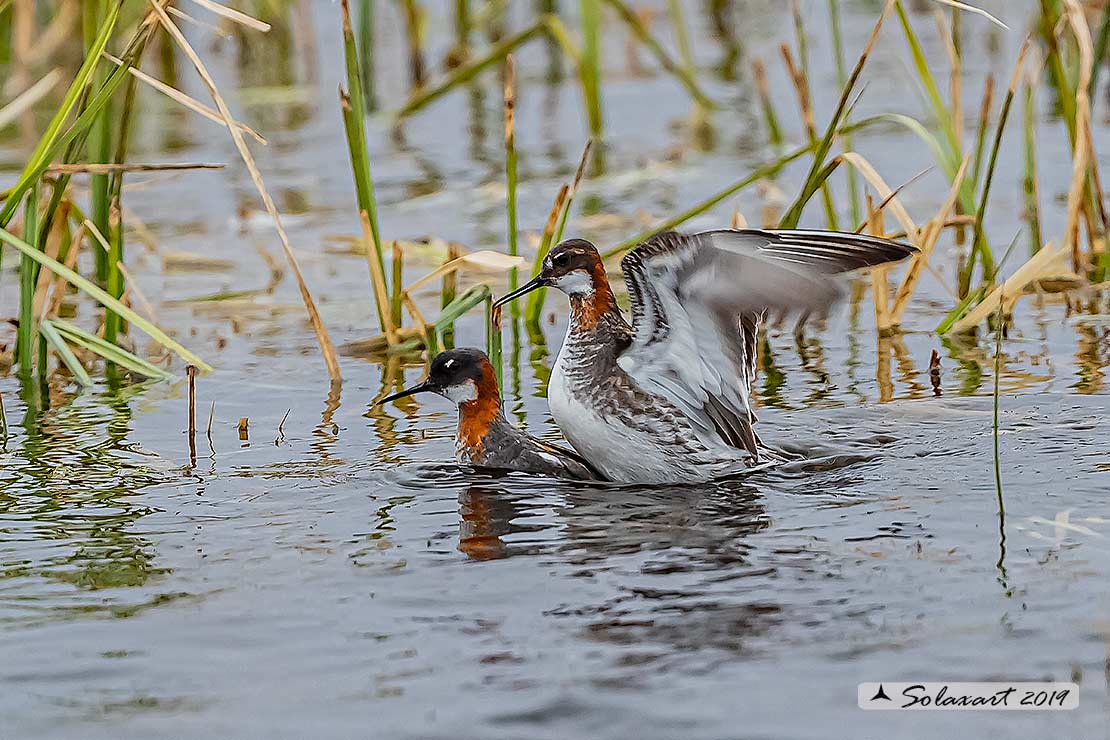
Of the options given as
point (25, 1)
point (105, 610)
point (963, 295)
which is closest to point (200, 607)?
point (105, 610)

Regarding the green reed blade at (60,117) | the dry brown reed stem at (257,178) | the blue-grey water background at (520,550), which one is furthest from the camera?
the dry brown reed stem at (257,178)

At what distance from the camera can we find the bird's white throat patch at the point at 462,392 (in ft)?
23.5

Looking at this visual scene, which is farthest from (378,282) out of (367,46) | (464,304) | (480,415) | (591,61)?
(367,46)

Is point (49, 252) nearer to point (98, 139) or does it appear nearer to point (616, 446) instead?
point (98, 139)

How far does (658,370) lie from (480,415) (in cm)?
78

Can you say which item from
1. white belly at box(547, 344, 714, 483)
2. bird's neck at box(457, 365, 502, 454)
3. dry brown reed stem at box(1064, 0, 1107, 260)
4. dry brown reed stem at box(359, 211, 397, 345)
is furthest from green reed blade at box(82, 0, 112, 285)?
dry brown reed stem at box(1064, 0, 1107, 260)

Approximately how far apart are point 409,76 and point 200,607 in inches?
484

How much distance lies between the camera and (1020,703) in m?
4.31

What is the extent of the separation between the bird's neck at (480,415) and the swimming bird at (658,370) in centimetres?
31

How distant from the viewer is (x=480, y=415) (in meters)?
7.11

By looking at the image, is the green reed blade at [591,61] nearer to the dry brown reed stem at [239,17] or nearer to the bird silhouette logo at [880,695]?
the dry brown reed stem at [239,17]

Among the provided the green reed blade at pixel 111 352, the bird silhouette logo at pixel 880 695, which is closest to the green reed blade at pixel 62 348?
the green reed blade at pixel 111 352

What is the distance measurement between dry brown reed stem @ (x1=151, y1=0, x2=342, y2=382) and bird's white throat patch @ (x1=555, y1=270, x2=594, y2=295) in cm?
131

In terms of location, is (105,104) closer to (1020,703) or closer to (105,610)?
(105,610)
